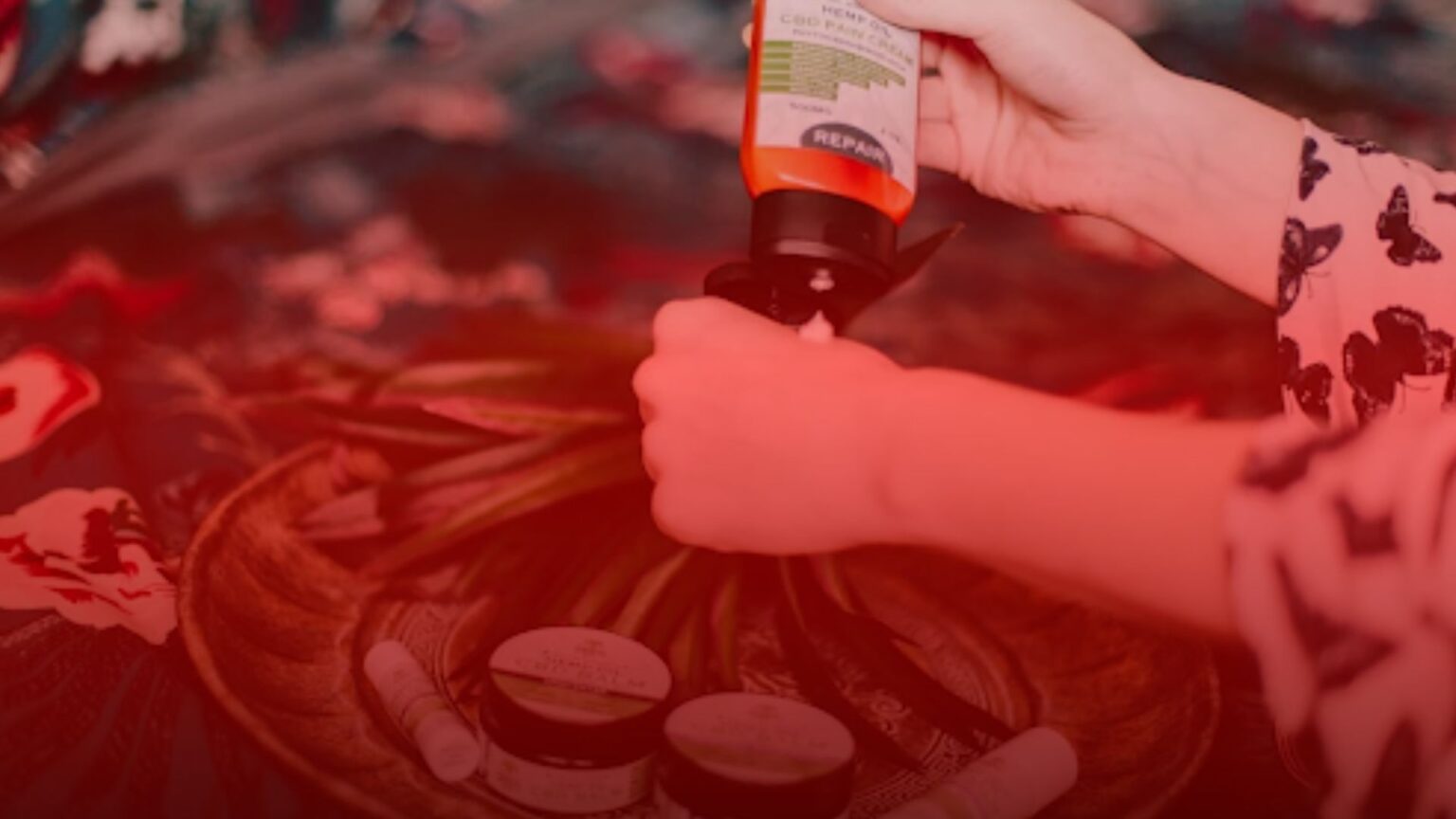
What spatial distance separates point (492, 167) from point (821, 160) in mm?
308

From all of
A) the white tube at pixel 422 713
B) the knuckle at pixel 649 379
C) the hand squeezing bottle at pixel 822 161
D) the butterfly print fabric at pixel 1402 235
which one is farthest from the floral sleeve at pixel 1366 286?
the white tube at pixel 422 713

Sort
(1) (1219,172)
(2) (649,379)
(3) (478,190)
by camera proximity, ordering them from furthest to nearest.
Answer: (3) (478,190) < (1) (1219,172) < (2) (649,379)

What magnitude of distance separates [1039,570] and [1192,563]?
0.05 meters

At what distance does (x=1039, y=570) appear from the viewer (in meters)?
0.44

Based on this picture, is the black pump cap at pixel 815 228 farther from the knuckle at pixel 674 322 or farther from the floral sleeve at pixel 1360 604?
the floral sleeve at pixel 1360 604

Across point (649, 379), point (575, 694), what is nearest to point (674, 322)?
point (649, 379)

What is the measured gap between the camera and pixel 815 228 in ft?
1.79

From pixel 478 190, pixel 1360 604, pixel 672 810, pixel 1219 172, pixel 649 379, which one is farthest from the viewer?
pixel 478 190

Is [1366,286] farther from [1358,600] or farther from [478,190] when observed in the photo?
[478,190]

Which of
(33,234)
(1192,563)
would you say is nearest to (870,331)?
(1192,563)

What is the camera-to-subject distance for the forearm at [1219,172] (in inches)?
26.6

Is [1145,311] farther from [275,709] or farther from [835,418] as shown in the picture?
[275,709]

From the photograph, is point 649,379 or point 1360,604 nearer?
point 1360,604

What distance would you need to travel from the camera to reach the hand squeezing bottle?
550mm
